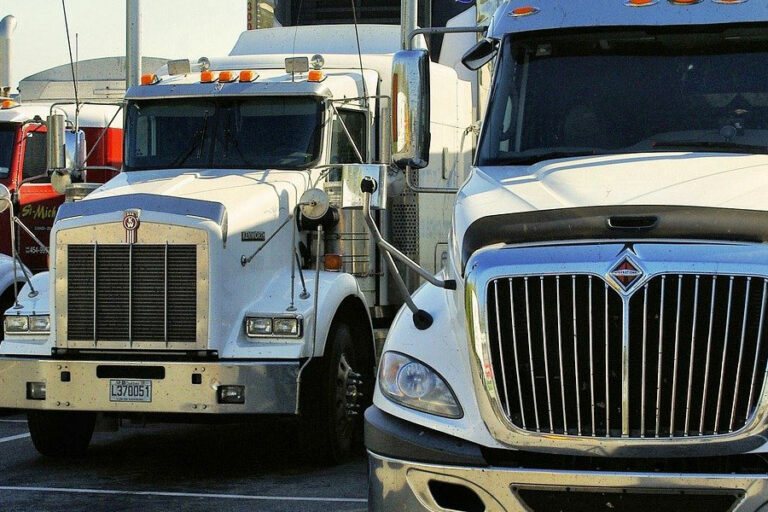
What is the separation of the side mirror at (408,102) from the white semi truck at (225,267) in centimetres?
180

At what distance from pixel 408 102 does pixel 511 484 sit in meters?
2.80

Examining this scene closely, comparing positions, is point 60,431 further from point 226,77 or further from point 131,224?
point 226,77

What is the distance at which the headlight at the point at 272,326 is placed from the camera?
965cm

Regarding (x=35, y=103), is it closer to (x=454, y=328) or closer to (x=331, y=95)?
(x=331, y=95)

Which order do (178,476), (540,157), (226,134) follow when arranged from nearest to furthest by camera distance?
(540,157)
(178,476)
(226,134)

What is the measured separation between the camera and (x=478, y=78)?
524 inches

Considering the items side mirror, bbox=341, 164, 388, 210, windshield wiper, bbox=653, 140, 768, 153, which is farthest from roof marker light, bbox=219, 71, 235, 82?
windshield wiper, bbox=653, 140, 768, 153

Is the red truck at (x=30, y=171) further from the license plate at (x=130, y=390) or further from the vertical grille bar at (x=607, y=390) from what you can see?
the vertical grille bar at (x=607, y=390)

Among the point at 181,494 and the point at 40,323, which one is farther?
the point at 40,323

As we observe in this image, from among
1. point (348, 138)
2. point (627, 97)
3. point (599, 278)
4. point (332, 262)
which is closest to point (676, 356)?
point (599, 278)

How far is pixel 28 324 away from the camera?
10.0 m

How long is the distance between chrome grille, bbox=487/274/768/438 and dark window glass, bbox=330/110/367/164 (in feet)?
19.5

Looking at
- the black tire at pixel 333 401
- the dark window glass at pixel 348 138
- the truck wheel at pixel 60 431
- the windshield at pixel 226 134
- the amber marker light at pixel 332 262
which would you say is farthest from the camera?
the dark window glass at pixel 348 138

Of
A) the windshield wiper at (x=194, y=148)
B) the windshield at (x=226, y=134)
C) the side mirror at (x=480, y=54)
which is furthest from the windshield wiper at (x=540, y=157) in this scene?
the windshield wiper at (x=194, y=148)
